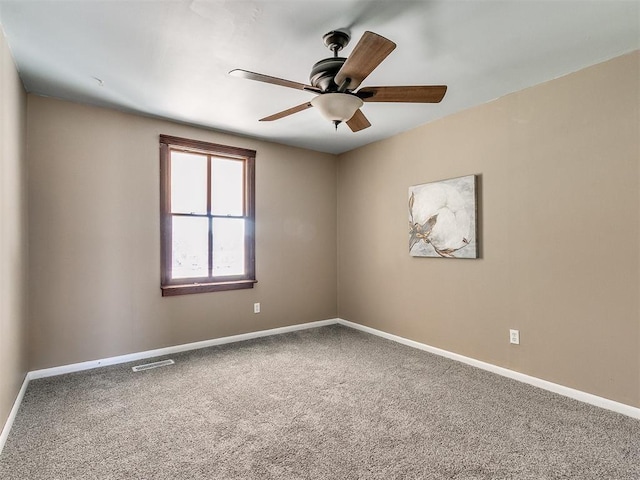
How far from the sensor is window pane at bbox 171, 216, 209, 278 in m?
3.72

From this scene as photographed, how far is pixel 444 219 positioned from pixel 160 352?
3.18 metres

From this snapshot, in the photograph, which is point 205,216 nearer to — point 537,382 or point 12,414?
point 12,414

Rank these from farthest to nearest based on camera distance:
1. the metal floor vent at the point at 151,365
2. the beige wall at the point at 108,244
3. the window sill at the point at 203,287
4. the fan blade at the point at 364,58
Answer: the window sill at the point at 203,287
the metal floor vent at the point at 151,365
the beige wall at the point at 108,244
the fan blade at the point at 364,58

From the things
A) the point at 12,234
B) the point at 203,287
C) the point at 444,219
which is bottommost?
the point at 203,287

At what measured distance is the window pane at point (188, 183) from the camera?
372 cm

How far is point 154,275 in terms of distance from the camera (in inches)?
139

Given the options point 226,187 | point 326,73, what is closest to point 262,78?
point 326,73

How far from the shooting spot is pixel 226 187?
4.09 metres

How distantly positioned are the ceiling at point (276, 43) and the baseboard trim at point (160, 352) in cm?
238

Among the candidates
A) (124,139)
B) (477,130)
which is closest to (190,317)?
(124,139)

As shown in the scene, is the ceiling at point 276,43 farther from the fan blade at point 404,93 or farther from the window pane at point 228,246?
the window pane at point 228,246

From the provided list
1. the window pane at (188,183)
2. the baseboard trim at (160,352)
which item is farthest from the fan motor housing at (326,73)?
the baseboard trim at (160,352)

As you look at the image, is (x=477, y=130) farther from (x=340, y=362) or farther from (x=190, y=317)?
(x=190, y=317)

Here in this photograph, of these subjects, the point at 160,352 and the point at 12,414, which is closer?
the point at 12,414
